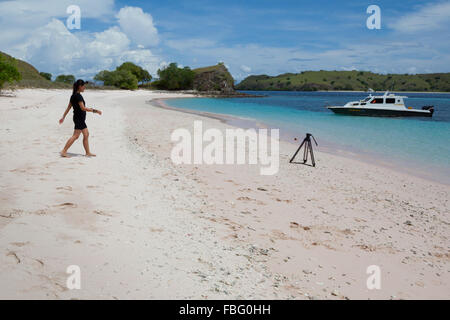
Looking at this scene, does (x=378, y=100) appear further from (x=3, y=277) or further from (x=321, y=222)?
(x=3, y=277)

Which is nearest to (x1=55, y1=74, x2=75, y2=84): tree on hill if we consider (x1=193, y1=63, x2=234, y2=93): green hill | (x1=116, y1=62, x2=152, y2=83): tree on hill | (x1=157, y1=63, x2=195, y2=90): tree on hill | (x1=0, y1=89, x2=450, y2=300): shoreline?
(x1=116, y1=62, x2=152, y2=83): tree on hill

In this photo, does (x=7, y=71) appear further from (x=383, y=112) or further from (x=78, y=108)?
(x=383, y=112)

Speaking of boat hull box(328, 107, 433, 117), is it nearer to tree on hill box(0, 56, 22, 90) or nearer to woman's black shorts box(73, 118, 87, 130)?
woman's black shorts box(73, 118, 87, 130)

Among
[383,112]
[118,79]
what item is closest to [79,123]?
[383,112]

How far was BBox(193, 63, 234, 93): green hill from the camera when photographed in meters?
139

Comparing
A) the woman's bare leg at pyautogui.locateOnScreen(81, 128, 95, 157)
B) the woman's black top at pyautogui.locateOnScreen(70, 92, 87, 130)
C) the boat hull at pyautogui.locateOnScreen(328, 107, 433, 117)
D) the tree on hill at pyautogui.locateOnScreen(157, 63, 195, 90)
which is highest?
the tree on hill at pyautogui.locateOnScreen(157, 63, 195, 90)

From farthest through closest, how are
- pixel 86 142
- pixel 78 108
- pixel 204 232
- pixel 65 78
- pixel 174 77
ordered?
pixel 174 77 → pixel 65 78 → pixel 86 142 → pixel 78 108 → pixel 204 232

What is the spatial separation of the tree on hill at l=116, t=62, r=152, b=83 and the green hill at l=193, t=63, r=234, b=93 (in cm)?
2158

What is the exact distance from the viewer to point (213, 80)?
141 m

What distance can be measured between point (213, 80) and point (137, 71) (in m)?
34.5

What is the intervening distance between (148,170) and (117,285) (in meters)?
5.26

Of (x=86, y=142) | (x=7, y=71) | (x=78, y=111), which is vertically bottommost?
(x=86, y=142)

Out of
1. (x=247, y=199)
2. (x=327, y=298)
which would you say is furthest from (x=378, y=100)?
(x=327, y=298)

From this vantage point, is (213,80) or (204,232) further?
(213,80)
